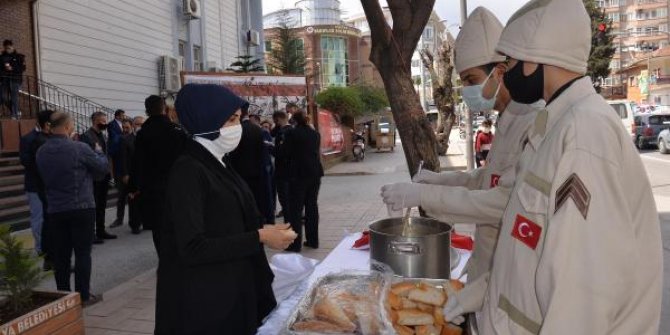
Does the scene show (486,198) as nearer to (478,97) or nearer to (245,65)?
(478,97)

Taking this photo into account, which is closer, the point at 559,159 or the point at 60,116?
the point at 559,159

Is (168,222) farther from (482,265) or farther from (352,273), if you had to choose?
(482,265)

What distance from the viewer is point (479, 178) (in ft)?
9.59

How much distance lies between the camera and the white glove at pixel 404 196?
2.34 m

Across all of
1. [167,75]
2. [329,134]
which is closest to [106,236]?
[167,75]

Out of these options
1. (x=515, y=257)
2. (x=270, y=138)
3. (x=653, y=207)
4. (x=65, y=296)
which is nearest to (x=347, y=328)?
(x=515, y=257)

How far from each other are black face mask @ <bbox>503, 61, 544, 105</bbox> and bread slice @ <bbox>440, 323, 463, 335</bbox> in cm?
99

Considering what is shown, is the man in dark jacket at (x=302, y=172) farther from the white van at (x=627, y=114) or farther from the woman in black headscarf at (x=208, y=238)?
the white van at (x=627, y=114)

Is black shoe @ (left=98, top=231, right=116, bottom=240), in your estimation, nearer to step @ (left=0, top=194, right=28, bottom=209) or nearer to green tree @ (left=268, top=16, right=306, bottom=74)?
step @ (left=0, top=194, right=28, bottom=209)

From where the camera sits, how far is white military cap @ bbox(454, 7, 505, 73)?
267cm

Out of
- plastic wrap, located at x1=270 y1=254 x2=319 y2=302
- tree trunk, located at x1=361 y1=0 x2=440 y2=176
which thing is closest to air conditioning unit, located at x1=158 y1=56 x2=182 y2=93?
tree trunk, located at x1=361 y1=0 x2=440 y2=176

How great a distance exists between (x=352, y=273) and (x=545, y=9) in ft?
5.17

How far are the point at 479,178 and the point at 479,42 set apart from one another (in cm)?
74

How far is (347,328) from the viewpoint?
2.06m
